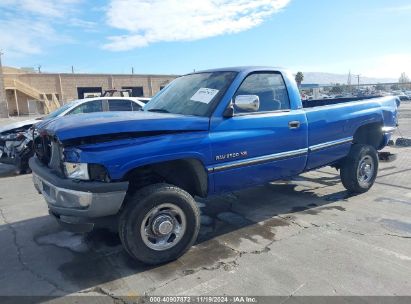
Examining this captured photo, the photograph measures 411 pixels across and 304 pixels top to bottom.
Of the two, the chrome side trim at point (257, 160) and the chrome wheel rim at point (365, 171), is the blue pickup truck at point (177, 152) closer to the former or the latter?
the chrome side trim at point (257, 160)

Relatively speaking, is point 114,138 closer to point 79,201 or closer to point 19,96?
point 79,201

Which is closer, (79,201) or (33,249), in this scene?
(79,201)

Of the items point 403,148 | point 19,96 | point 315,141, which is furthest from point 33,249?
point 19,96

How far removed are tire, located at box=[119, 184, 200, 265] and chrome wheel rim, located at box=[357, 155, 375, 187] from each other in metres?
3.28

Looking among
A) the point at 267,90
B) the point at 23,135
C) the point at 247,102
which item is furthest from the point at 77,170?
the point at 23,135

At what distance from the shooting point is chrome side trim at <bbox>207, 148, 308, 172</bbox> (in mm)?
3934

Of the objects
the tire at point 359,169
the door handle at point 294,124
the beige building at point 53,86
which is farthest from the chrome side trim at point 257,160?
the beige building at point 53,86

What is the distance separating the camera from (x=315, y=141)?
4.92 metres

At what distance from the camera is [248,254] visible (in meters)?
3.81

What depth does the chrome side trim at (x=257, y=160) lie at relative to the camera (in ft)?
12.9

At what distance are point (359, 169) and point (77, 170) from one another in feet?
14.4

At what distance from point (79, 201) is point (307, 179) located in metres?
4.87

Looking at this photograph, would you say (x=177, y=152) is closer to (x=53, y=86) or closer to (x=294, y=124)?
(x=294, y=124)

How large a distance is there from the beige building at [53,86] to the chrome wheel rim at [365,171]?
38.5m
